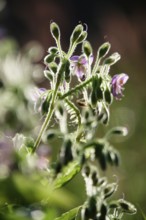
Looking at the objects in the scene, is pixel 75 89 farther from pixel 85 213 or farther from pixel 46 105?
pixel 85 213

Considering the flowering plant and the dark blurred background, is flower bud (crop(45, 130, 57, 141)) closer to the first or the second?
the flowering plant

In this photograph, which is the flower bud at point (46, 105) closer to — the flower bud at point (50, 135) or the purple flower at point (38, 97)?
the purple flower at point (38, 97)

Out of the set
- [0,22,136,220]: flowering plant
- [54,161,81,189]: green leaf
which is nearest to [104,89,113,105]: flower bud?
[0,22,136,220]: flowering plant

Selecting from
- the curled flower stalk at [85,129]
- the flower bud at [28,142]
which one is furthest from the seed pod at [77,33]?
the flower bud at [28,142]

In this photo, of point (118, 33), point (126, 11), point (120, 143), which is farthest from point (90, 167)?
point (126, 11)

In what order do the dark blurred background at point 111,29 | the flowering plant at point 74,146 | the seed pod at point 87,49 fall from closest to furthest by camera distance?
the flowering plant at point 74,146 → the seed pod at point 87,49 → the dark blurred background at point 111,29
